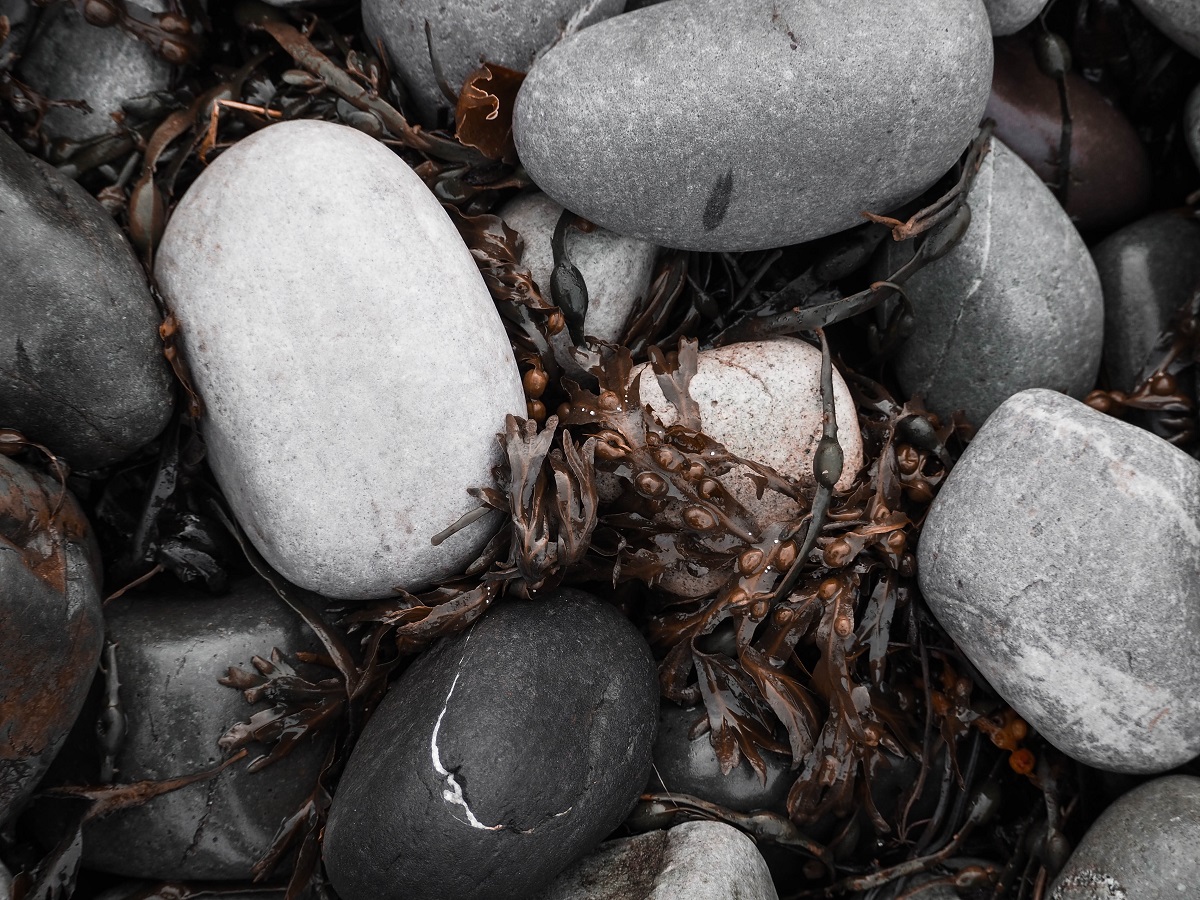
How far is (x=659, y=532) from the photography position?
1.80 metres

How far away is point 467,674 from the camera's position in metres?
1.60

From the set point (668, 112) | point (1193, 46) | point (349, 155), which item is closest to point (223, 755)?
point (349, 155)

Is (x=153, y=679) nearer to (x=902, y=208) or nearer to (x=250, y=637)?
(x=250, y=637)

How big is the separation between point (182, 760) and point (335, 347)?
2.93 feet

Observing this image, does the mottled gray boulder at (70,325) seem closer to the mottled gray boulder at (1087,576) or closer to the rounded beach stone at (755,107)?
the rounded beach stone at (755,107)

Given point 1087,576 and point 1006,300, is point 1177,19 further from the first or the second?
point 1087,576

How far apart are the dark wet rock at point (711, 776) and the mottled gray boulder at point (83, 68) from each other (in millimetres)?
1807

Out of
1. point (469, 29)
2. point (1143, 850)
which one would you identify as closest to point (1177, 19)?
point (469, 29)

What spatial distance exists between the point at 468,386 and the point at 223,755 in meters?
0.90

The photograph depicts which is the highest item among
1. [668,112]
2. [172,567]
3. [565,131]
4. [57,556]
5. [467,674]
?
[668,112]

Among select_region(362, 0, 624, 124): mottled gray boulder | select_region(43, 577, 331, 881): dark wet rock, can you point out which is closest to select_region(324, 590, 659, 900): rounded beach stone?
select_region(43, 577, 331, 881): dark wet rock

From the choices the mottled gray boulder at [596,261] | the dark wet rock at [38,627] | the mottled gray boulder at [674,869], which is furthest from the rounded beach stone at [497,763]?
the mottled gray boulder at [596,261]

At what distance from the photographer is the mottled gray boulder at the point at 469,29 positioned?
5.79ft

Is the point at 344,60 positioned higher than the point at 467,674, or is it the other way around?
the point at 344,60
